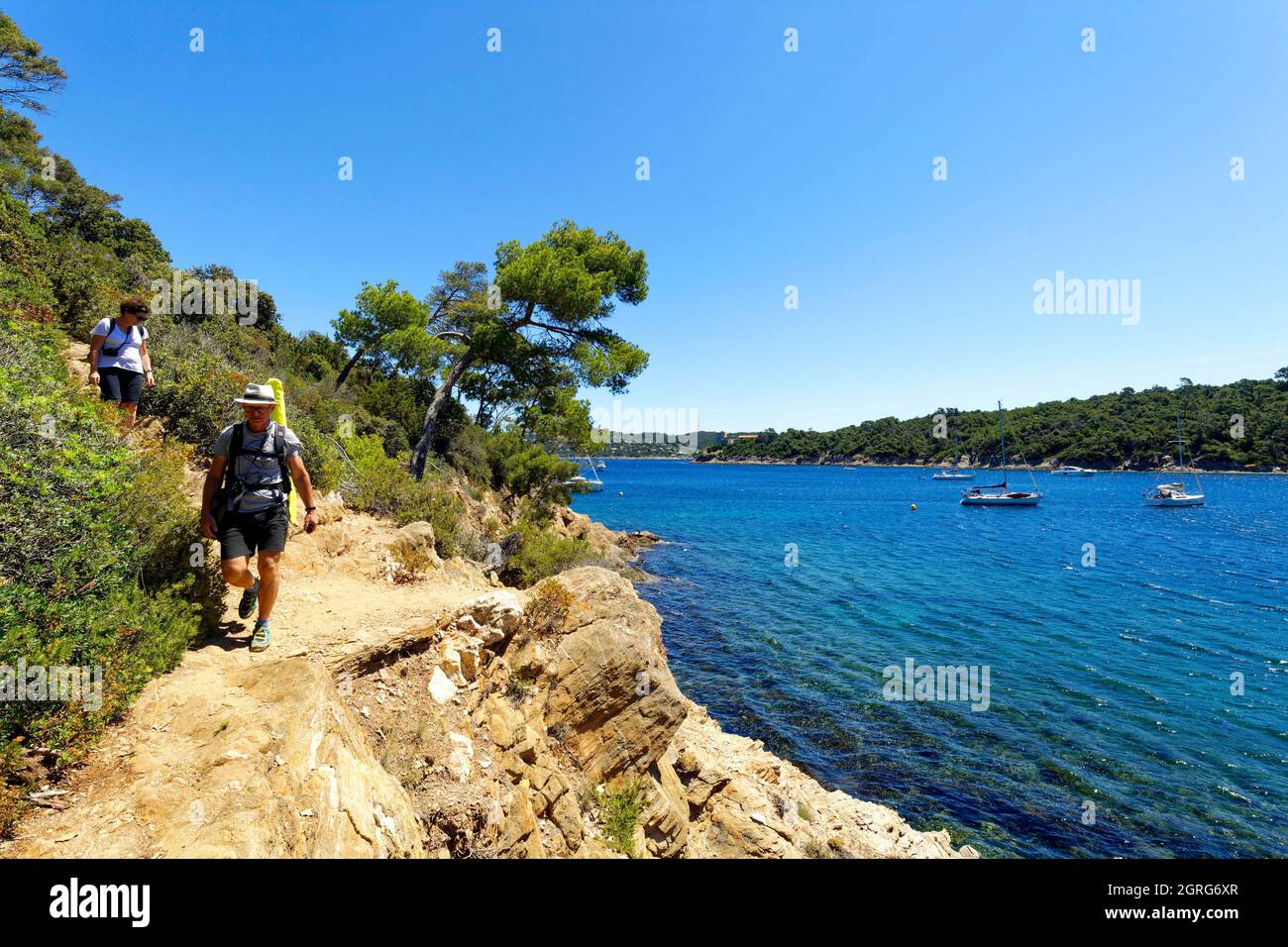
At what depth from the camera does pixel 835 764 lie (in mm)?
12562

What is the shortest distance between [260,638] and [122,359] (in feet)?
16.6

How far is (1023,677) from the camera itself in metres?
17.2

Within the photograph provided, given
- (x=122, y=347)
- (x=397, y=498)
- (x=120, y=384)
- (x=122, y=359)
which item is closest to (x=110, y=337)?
(x=122, y=347)

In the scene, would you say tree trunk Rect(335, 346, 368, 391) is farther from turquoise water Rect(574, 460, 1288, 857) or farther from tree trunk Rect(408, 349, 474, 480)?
turquoise water Rect(574, 460, 1288, 857)

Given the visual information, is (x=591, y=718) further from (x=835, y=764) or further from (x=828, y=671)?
(x=828, y=671)

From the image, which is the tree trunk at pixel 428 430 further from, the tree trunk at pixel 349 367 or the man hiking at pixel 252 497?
the man hiking at pixel 252 497

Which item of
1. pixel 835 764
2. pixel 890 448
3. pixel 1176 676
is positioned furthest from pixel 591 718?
pixel 890 448

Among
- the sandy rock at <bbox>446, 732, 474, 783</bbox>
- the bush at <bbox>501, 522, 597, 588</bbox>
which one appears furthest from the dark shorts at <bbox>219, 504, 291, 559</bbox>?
→ the bush at <bbox>501, 522, 597, 588</bbox>

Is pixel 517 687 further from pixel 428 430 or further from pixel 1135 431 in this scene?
pixel 1135 431

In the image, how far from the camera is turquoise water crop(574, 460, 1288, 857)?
11.1 m

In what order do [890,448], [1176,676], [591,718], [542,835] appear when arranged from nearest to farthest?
[542,835] < [591,718] < [1176,676] < [890,448]

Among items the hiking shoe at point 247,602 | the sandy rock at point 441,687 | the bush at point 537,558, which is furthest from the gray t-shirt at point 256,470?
the bush at point 537,558

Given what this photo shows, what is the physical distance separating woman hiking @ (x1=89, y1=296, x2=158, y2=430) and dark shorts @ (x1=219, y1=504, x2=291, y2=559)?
151 inches
